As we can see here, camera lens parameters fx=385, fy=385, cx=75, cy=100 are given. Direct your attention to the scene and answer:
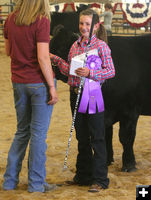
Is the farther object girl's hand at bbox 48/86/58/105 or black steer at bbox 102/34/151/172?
black steer at bbox 102/34/151/172

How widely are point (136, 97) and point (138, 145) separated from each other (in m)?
1.08

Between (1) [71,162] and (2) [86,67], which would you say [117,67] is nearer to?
(2) [86,67]

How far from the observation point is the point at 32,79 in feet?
9.53

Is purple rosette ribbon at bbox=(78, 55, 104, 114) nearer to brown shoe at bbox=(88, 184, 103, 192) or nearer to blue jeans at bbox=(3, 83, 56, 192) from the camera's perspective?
blue jeans at bbox=(3, 83, 56, 192)

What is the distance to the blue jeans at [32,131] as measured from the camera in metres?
2.96

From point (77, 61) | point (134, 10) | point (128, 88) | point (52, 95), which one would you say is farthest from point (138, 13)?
point (52, 95)

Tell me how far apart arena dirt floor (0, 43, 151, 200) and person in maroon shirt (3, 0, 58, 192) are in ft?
A: 0.58

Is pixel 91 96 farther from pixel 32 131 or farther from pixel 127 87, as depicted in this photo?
pixel 127 87

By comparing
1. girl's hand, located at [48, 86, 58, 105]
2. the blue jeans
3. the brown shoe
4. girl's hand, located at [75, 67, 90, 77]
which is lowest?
the brown shoe

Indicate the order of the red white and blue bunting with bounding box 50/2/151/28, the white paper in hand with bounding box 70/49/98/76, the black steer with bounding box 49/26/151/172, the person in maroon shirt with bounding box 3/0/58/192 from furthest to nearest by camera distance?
the red white and blue bunting with bounding box 50/2/151/28, the black steer with bounding box 49/26/151/172, the white paper in hand with bounding box 70/49/98/76, the person in maroon shirt with bounding box 3/0/58/192

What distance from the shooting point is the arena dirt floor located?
9.98 ft

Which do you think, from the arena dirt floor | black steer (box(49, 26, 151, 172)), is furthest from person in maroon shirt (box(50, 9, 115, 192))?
black steer (box(49, 26, 151, 172))

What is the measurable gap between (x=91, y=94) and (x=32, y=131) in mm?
552

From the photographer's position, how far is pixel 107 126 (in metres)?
3.78
